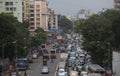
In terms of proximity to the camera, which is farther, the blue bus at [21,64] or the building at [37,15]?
the building at [37,15]

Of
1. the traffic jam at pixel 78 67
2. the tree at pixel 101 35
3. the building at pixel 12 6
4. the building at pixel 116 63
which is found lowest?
the traffic jam at pixel 78 67

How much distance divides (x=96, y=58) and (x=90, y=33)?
6.57 meters

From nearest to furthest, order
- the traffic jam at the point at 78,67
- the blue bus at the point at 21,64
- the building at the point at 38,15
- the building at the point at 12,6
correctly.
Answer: the traffic jam at the point at 78,67 < the blue bus at the point at 21,64 < the building at the point at 12,6 < the building at the point at 38,15

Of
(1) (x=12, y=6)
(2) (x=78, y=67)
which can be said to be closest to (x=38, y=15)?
(1) (x=12, y=6)

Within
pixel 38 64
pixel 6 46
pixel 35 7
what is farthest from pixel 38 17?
pixel 6 46

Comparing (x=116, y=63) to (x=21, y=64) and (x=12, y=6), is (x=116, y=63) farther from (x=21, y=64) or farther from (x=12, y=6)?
(x=12, y=6)

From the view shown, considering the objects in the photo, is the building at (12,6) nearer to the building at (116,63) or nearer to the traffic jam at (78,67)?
the traffic jam at (78,67)

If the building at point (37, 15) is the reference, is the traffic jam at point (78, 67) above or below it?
below

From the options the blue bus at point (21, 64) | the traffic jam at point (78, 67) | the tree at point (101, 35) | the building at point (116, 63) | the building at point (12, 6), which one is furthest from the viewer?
the building at point (12, 6)

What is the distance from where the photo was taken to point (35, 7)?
186750 mm

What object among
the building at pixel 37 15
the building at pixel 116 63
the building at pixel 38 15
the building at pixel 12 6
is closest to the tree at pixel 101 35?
the building at pixel 116 63

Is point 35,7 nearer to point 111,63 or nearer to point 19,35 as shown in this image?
point 19,35

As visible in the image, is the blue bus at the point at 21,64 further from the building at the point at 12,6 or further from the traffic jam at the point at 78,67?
the building at the point at 12,6

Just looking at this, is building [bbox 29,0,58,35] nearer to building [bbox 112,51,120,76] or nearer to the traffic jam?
the traffic jam
